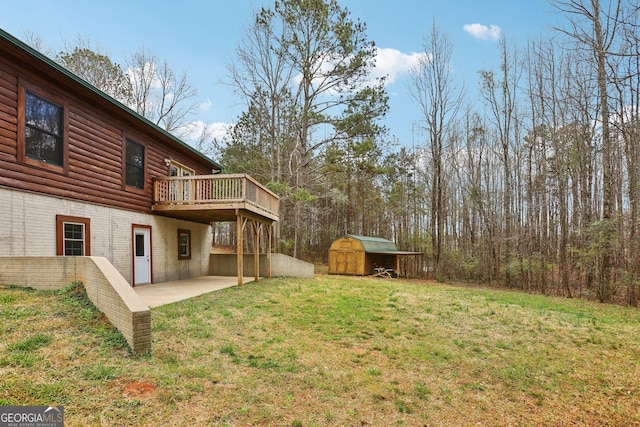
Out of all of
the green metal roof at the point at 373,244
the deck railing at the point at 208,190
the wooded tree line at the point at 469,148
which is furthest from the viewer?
the green metal roof at the point at 373,244

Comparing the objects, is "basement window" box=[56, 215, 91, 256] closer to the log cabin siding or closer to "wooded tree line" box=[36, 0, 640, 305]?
the log cabin siding

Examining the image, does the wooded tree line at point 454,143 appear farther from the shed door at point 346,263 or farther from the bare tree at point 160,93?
the shed door at point 346,263

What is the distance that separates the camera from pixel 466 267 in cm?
1681

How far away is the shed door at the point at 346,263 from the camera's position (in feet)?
57.7

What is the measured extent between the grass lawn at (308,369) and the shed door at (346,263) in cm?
1058

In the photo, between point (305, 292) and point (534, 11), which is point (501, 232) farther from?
point (305, 292)

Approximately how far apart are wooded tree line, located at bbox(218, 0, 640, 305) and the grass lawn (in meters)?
7.72

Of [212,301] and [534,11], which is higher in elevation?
[534,11]

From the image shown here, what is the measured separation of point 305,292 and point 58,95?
768cm

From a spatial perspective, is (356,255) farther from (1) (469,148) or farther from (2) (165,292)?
(2) (165,292)

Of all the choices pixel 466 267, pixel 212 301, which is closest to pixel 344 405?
pixel 212 301

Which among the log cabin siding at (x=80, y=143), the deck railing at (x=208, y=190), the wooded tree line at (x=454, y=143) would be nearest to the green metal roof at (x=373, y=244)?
the wooded tree line at (x=454, y=143)

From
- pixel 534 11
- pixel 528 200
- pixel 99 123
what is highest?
pixel 534 11

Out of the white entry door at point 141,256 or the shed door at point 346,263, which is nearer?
the white entry door at point 141,256
